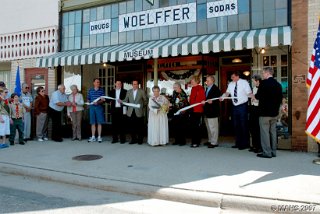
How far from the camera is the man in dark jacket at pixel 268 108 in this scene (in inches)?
312

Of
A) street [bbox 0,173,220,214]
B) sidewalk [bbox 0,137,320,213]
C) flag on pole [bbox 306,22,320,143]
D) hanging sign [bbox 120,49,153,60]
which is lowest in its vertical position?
street [bbox 0,173,220,214]

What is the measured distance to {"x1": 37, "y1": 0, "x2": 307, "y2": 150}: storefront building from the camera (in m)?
9.19

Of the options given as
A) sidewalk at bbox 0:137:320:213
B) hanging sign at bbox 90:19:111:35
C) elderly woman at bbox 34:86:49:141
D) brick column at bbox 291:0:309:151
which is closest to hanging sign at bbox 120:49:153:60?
hanging sign at bbox 90:19:111:35

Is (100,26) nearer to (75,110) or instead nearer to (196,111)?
(75,110)

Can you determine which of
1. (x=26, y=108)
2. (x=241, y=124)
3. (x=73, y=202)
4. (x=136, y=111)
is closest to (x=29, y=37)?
(x=26, y=108)

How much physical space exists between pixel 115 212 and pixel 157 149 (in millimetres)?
4602

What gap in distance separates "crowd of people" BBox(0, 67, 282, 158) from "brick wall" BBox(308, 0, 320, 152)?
120 cm

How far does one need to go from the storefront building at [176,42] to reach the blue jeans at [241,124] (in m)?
0.90

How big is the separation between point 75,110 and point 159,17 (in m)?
4.05

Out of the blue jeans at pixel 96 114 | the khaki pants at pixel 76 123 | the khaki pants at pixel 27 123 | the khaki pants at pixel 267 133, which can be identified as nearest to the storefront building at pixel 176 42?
the khaki pants at pixel 267 133

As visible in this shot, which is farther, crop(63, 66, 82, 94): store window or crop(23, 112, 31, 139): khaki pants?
crop(63, 66, 82, 94): store window

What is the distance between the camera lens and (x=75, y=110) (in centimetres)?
1162

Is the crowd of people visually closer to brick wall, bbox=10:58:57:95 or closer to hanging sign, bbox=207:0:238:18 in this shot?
brick wall, bbox=10:58:57:95

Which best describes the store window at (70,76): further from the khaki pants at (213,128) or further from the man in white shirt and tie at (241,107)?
the man in white shirt and tie at (241,107)
